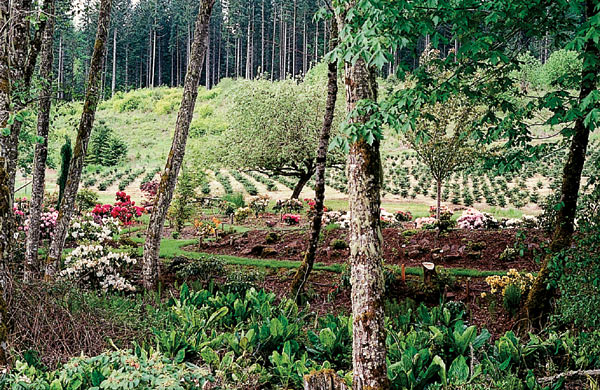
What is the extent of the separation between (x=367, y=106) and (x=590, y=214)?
9.49 feet

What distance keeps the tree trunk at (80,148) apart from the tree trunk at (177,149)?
1.00 meters

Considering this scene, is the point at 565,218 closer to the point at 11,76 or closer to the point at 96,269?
the point at 11,76

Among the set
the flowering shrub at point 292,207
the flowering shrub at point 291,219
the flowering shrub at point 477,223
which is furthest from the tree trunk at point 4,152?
the flowering shrub at point 292,207

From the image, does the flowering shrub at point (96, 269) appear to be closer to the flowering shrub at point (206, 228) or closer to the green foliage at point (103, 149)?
the flowering shrub at point (206, 228)

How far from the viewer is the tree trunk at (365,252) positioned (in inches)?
112

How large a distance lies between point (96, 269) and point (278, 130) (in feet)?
29.0

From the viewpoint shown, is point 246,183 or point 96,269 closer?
point 96,269

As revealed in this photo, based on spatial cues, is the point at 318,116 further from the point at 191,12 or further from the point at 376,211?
the point at 191,12

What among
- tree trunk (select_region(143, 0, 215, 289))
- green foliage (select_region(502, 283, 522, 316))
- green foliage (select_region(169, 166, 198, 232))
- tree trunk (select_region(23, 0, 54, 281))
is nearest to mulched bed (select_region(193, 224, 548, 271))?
green foliage (select_region(169, 166, 198, 232))

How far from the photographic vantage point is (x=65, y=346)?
3922 mm

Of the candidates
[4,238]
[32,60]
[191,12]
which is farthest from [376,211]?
[191,12]

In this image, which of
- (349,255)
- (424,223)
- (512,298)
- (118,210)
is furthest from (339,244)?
(118,210)

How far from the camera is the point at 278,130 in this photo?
48.1 ft

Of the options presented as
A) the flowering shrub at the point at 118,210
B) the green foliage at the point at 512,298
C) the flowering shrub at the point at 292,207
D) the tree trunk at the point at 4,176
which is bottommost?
the green foliage at the point at 512,298
